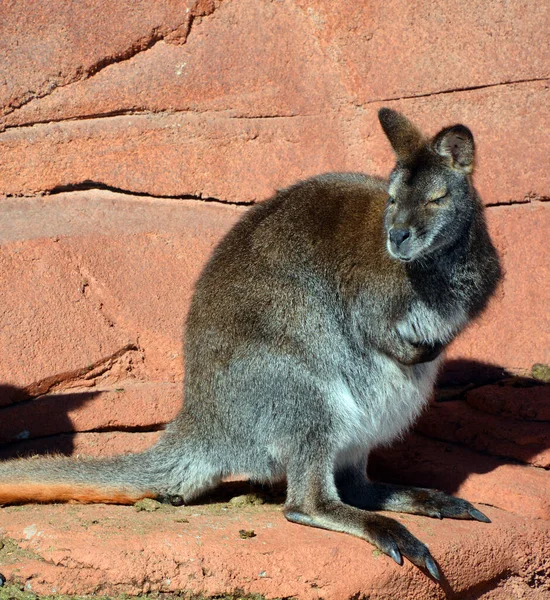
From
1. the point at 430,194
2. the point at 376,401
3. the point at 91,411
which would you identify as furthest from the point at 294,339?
the point at 91,411

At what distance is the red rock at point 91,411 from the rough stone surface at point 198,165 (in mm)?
12

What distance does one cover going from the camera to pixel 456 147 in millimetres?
4133

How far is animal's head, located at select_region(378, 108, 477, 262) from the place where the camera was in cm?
403

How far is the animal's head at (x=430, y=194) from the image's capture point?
4.03m

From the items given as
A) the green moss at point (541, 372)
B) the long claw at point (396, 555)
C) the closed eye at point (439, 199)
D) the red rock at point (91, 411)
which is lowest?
the long claw at point (396, 555)

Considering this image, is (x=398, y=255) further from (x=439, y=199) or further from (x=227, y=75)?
(x=227, y=75)

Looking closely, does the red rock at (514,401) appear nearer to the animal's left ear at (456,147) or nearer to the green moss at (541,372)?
the green moss at (541,372)

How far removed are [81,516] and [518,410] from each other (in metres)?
2.59

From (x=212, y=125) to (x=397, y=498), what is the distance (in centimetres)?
265

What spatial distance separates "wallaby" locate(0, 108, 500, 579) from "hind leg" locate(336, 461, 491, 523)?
0.03 ft

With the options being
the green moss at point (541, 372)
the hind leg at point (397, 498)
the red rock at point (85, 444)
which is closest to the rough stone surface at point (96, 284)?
the red rock at point (85, 444)

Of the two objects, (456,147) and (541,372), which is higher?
(456,147)

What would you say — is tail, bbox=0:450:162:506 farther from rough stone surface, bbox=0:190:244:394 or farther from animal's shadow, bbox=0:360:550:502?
rough stone surface, bbox=0:190:244:394

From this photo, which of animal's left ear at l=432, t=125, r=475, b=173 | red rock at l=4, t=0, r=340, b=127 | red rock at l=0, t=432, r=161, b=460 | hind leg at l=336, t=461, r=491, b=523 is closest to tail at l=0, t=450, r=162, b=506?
red rock at l=0, t=432, r=161, b=460
